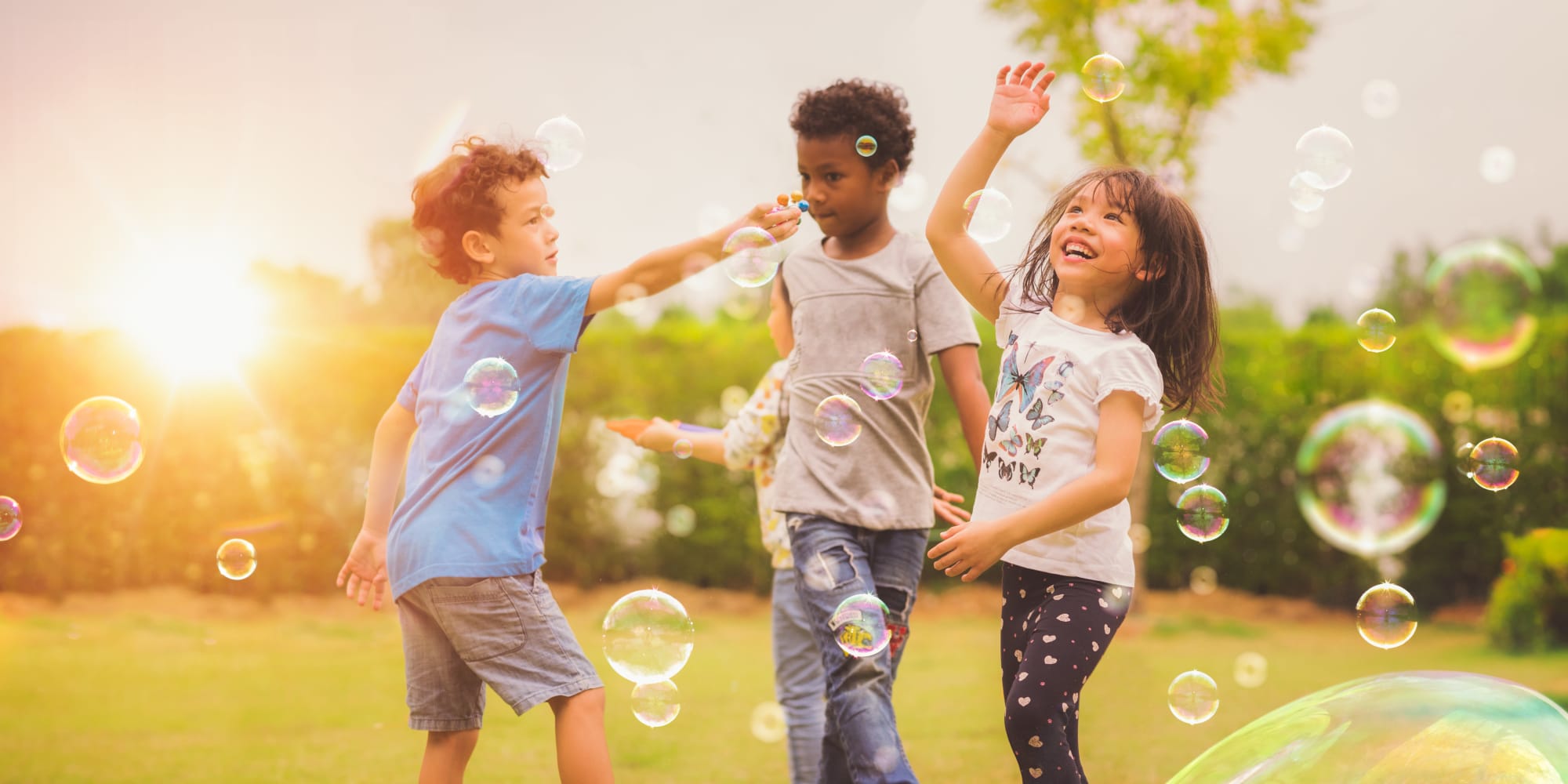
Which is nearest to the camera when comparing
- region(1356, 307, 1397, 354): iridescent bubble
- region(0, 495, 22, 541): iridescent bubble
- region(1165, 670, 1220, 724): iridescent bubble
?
region(1165, 670, 1220, 724): iridescent bubble

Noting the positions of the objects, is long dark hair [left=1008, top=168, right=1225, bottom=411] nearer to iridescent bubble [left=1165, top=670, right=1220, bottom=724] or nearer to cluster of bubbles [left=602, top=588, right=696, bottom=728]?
iridescent bubble [left=1165, top=670, right=1220, bottom=724]

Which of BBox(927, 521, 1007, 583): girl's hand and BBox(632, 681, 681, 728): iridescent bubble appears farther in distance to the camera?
BBox(632, 681, 681, 728): iridescent bubble

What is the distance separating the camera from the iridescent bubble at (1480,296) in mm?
4469

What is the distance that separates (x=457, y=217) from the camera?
2871 millimetres

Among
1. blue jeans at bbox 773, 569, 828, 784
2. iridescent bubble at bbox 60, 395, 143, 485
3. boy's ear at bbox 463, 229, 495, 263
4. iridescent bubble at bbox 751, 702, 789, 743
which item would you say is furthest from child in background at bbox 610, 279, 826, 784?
iridescent bubble at bbox 60, 395, 143, 485

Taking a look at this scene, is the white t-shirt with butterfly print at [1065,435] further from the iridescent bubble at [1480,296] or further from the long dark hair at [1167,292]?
the iridescent bubble at [1480,296]

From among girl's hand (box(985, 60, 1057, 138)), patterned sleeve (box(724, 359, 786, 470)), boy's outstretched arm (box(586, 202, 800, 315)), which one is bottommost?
patterned sleeve (box(724, 359, 786, 470))

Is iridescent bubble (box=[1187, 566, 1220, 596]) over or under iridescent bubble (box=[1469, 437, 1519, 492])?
under

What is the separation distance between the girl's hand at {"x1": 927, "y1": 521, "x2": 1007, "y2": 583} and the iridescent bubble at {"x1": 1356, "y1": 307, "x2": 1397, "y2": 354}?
6.70 ft

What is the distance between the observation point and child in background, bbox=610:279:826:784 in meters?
3.35

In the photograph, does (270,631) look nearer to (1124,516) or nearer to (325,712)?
(325,712)

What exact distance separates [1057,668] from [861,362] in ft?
3.22

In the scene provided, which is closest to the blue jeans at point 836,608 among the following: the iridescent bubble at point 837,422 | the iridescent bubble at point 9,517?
the iridescent bubble at point 837,422

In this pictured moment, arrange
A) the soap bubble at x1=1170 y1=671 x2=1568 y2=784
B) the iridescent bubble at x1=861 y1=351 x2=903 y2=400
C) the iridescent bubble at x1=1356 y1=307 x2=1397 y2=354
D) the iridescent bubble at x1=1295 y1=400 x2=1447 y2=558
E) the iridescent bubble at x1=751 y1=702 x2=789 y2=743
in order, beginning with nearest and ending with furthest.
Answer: the soap bubble at x1=1170 y1=671 x2=1568 y2=784
the iridescent bubble at x1=861 y1=351 x2=903 y2=400
the iridescent bubble at x1=1356 y1=307 x2=1397 y2=354
the iridescent bubble at x1=751 y1=702 x2=789 y2=743
the iridescent bubble at x1=1295 y1=400 x2=1447 y2=558
